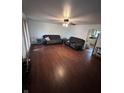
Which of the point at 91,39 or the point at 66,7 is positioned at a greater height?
the point at 66,7

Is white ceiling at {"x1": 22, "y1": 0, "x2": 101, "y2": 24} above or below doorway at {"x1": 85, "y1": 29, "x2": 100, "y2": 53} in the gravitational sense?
above

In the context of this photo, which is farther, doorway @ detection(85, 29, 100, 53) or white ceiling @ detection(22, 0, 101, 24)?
doorway @ detection(85, 29, 100, 53)

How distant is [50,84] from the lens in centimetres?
288

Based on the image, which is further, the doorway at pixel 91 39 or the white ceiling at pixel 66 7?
the doorway at pixel 91 39

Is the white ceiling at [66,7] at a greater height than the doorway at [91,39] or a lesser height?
greater

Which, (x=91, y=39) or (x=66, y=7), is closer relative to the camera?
(x=66, y=7)
